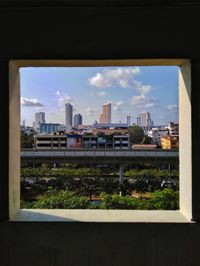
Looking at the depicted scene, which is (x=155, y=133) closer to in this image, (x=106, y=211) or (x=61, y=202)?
(x=61, y=202)

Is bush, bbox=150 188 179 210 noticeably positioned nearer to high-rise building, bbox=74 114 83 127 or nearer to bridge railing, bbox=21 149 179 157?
bridge railing, bbox=21 149 179 157

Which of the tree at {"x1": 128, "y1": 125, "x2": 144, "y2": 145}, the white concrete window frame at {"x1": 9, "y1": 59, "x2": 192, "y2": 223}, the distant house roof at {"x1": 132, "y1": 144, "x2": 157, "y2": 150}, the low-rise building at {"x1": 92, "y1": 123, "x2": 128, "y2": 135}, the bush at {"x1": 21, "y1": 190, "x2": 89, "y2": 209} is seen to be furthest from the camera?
the low-rise building at {"x1": 92, "y1": 123, "x2": 128, "y2": 135}

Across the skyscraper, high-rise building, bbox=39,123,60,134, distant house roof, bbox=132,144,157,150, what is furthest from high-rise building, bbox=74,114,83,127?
distant house roof, bbox=132,144,157,150
